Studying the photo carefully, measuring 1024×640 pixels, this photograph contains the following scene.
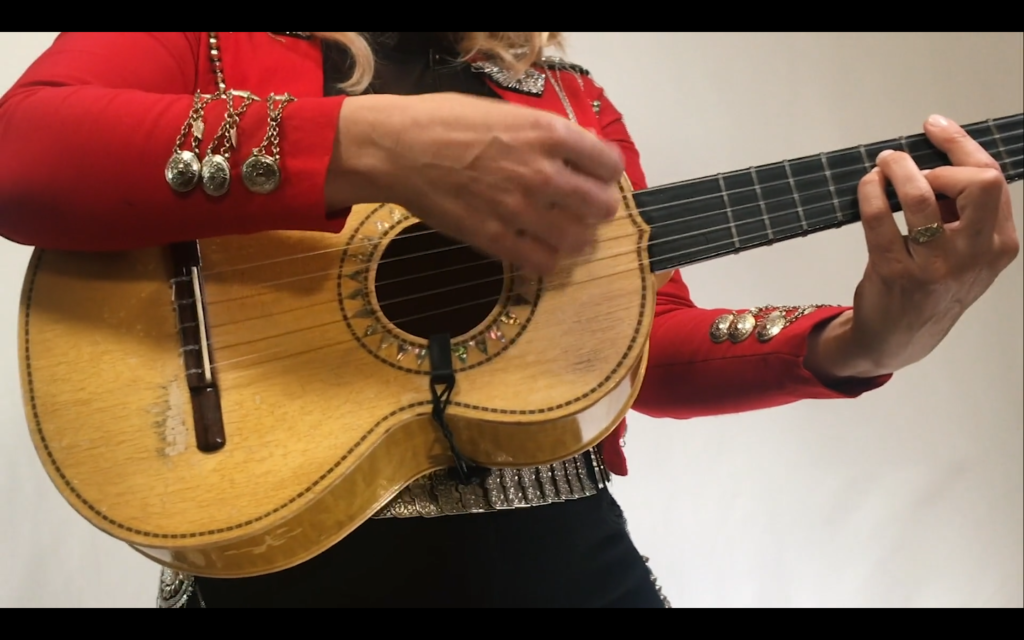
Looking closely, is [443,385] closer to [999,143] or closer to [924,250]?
[924,250]

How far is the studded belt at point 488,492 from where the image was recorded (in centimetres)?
65

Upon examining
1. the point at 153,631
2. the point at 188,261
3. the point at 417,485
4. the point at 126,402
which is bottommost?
the point at 153,631

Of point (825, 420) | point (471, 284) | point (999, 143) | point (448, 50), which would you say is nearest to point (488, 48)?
point (448, 50)

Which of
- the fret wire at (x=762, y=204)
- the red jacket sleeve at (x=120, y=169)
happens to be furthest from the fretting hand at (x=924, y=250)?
the red jacket sleeve at (x=120, y=169)

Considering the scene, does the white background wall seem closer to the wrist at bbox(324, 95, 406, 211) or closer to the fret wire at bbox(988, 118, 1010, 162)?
the fret wire at bbox(988, 118, 1010, 162)

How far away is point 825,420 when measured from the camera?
155 centimetres

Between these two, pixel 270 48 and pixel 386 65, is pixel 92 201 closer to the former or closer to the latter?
pixel 270 48

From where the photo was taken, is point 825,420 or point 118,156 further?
point 825,420

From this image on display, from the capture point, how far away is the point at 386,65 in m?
0.82

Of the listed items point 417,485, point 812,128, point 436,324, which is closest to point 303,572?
point 417,485

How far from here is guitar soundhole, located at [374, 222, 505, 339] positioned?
2.12 feet

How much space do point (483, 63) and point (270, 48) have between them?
0.26m

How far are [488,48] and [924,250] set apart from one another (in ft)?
1.85

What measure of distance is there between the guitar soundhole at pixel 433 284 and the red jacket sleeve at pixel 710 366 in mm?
299
